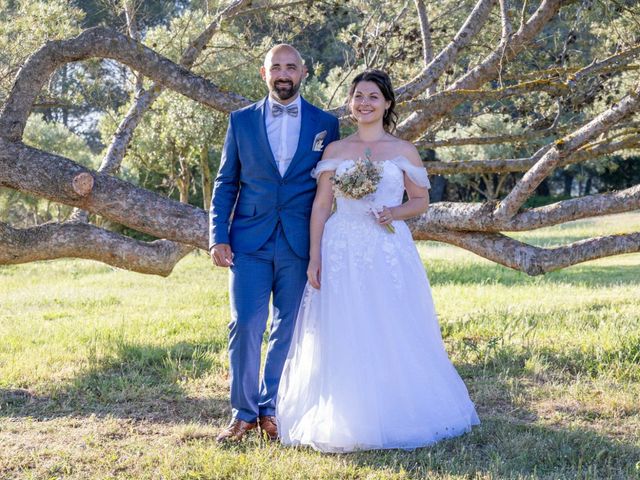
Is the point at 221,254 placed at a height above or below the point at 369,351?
above

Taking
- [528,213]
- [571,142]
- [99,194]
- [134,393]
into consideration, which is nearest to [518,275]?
[528,213]

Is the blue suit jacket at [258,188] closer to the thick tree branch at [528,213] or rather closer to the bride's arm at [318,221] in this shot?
the bride's arm at [318,221]

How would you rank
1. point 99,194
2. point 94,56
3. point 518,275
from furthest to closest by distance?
1. point 518,275
2. point 94,56
3. point 99,194

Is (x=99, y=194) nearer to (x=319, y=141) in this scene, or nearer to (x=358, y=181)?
(x=319, y=141)

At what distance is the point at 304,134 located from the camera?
4.81 metres

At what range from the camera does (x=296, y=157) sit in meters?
4.78

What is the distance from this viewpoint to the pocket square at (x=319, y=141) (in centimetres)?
486

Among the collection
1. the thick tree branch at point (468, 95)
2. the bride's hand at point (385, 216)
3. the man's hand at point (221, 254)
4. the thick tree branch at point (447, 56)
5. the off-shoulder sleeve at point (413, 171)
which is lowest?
the man's hand at point (221, 254)

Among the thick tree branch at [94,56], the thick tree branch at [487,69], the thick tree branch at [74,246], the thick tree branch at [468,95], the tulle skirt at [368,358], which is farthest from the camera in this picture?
the thick tree branch at [487,69]

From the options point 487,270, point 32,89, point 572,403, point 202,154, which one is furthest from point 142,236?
point 572,403

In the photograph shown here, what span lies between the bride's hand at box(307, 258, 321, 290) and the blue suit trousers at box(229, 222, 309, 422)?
0.10m

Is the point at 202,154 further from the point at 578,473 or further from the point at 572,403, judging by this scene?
the point at 578,473

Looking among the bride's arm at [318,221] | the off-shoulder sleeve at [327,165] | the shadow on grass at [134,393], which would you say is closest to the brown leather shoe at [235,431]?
the shadow on grass at [134,393]

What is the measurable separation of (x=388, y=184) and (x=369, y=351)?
101 centimetres
